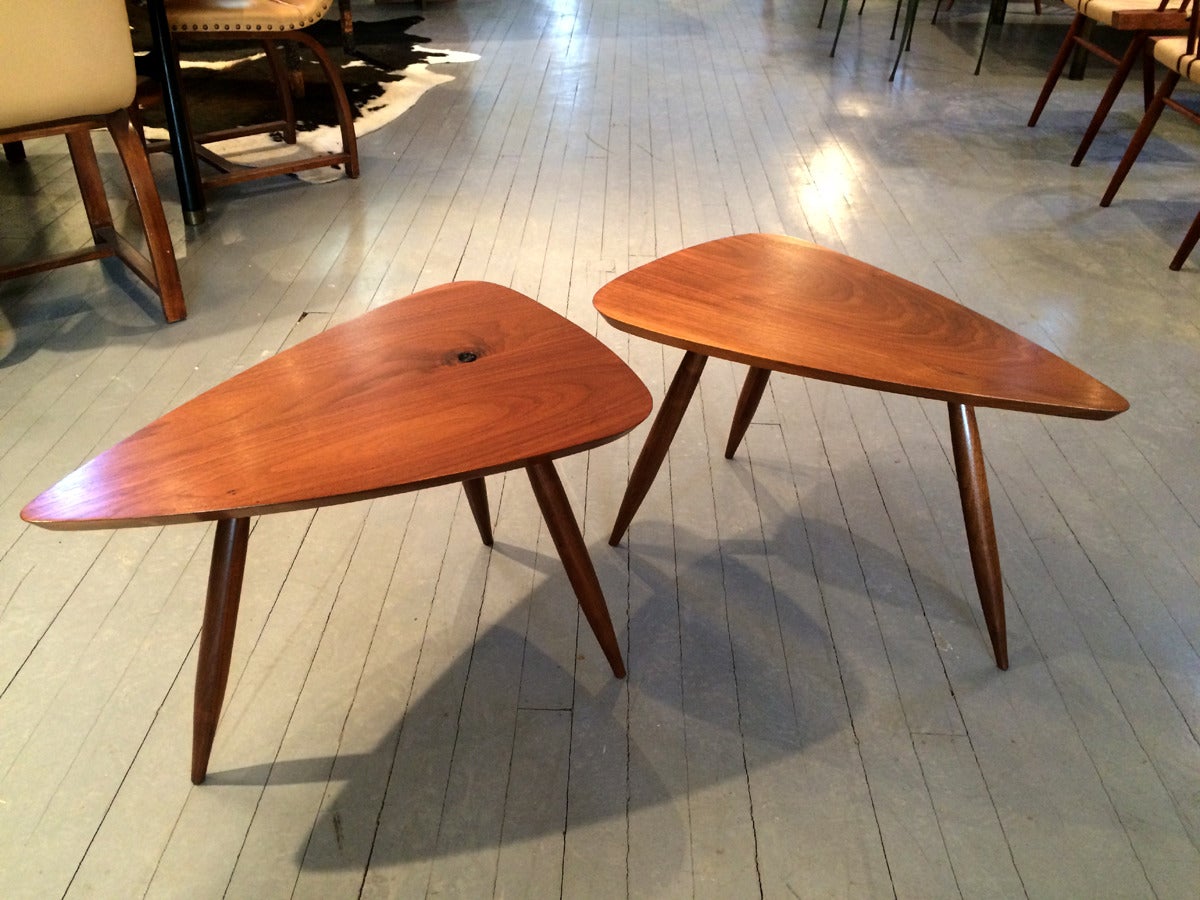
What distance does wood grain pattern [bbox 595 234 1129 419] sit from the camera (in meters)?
1.22

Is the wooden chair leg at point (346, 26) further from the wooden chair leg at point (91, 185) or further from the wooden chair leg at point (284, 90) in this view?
the wooden chair leg at point (91, 185)

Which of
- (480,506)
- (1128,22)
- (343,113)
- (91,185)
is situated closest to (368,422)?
(480,506)

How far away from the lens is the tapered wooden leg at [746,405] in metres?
1.66

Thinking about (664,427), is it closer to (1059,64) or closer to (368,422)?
(368,422)

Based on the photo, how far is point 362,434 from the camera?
3.57 feet

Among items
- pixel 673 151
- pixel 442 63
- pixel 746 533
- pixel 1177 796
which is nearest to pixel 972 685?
pixel 1177 796

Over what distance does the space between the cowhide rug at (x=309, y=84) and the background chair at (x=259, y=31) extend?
0.40 ft

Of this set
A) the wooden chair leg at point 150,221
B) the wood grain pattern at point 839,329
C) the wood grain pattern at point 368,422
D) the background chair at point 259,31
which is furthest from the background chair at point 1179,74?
the wooden chair leg at point 150,221

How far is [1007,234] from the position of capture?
8.73 ft

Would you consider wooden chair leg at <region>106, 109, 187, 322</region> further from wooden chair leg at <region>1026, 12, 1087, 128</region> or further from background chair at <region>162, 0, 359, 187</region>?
wooden chair leg at <region>1026, 12, 1087, 128</region>

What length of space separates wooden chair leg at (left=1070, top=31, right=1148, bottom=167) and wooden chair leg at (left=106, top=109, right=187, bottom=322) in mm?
2679

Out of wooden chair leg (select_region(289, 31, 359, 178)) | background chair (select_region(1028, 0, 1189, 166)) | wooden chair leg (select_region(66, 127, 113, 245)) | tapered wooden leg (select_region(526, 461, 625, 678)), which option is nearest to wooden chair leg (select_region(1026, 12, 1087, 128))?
background chair (select_region(1028, 0, 1189, 166))

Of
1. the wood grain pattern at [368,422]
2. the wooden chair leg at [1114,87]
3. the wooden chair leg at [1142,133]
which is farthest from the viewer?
the wooden chair leg at [1114,87]

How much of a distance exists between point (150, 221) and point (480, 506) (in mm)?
1161
